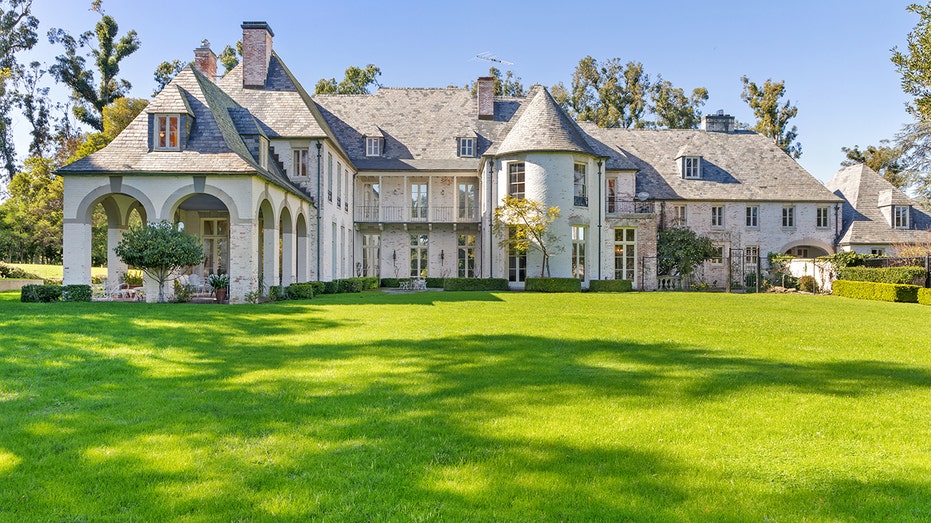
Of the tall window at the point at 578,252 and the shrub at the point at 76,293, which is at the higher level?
the tall window at the point at 578,252

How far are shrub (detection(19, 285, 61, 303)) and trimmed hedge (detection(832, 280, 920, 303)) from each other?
93.9ft

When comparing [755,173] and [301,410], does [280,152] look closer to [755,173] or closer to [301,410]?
[301,410]

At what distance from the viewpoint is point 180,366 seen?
7.30 metres

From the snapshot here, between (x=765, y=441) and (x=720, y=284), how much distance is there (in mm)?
29736

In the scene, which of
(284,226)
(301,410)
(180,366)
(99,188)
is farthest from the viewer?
(284,226)

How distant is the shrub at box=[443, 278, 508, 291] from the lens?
1030 inches

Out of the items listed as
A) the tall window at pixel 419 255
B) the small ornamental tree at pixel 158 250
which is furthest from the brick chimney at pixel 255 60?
the small ornamental tree at pixel 158 250

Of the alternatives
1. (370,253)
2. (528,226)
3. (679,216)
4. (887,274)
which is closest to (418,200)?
(370,253)

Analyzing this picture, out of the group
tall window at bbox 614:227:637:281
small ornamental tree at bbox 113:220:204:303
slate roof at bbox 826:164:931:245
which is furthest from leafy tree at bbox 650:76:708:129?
small ornamental tree at bbox 113:220:204:303

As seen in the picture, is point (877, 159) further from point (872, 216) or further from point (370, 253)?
point (370, 253)

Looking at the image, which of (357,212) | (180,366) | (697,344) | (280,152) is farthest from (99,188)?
(697,344)

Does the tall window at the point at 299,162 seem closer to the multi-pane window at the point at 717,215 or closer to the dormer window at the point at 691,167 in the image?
the dormer window at the point at 691,167

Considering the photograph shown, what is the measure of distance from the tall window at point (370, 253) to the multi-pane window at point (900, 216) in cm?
2969

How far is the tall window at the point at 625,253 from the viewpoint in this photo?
28656mm
